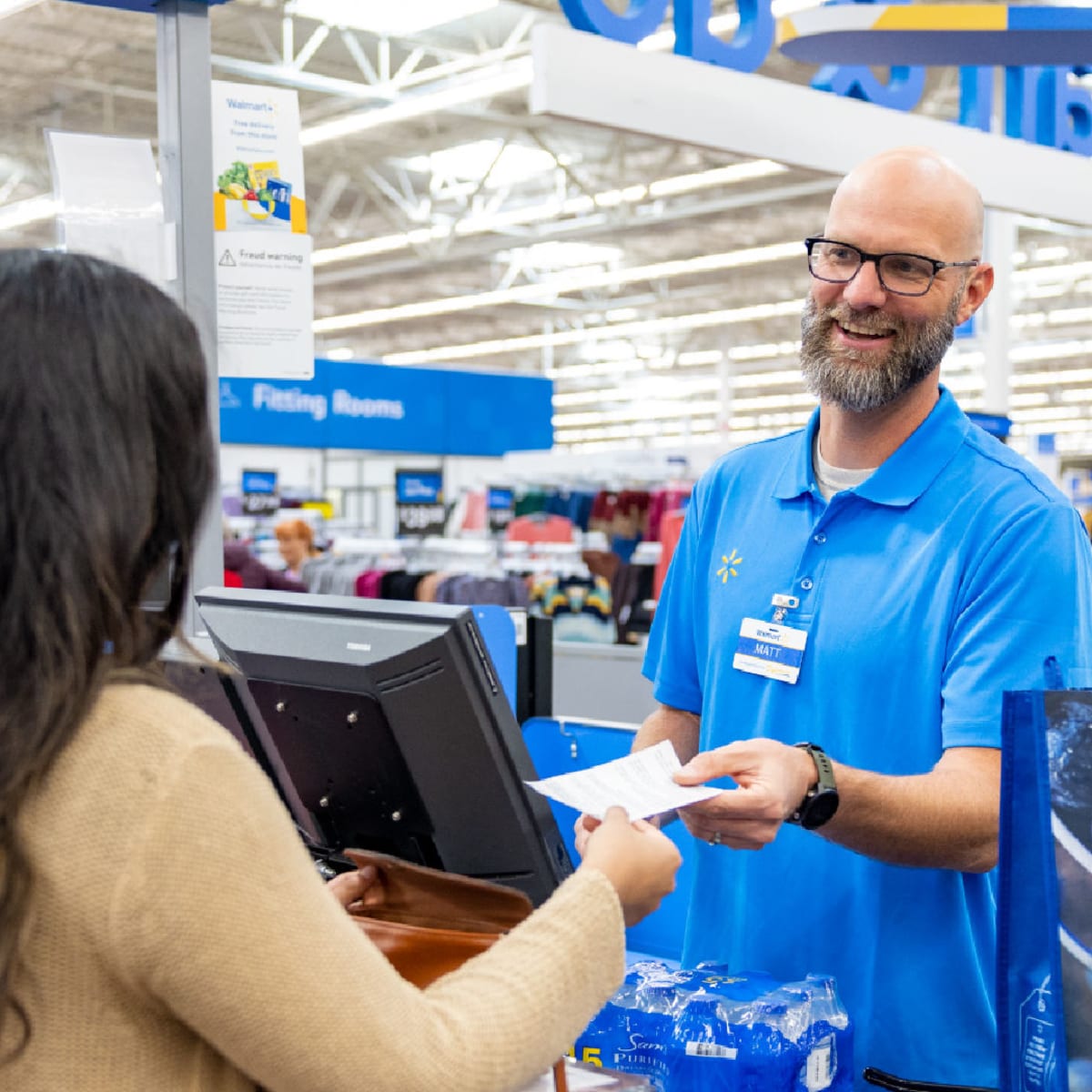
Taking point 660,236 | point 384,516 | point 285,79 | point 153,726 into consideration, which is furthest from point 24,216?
point 153,726

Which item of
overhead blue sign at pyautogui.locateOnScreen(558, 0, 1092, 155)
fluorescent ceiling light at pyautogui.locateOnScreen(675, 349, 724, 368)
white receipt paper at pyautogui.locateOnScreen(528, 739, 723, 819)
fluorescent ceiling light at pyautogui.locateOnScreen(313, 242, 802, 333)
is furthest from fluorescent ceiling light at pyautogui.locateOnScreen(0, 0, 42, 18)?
fluorescent ceiling light at pyautogui.locateOnScreen(675, 349, 724, 368)

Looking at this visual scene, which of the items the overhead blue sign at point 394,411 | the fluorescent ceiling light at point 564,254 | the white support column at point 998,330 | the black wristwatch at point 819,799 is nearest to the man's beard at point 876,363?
the black wristwatch at point 819,799

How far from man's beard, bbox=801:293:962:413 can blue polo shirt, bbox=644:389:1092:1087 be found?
0.22 ft

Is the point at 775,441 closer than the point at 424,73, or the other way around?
the point at 775,441

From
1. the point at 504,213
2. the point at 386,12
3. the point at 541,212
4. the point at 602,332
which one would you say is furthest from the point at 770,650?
the point at 602,332

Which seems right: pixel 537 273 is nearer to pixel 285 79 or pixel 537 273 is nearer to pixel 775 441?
pixel 285 79

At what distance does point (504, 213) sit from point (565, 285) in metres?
3.06

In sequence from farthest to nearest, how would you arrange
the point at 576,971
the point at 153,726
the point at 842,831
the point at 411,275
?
the point at 411,275 < the point at 842,831 < the point at 576,971 < the point at 153,726

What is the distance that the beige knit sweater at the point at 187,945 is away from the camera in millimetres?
889

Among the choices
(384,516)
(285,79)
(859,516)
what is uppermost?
(285,79)

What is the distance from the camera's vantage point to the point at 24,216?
12422 mm

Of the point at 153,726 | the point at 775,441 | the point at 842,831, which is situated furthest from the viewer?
the point at 775,441

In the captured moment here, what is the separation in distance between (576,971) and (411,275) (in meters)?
19.6

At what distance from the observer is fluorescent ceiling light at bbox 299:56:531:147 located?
33.7 ft
